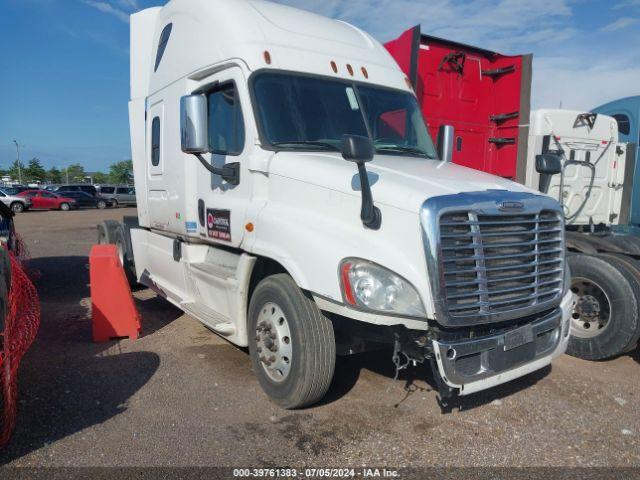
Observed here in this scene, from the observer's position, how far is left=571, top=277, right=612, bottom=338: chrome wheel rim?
5262mm

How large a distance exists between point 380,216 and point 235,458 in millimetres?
1831

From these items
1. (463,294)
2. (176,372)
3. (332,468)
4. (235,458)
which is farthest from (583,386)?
(176,372)

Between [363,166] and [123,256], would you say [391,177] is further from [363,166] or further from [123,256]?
[123,256]

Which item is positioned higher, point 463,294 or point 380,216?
point 380,216

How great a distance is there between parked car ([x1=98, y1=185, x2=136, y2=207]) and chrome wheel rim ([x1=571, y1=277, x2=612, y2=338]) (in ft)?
131

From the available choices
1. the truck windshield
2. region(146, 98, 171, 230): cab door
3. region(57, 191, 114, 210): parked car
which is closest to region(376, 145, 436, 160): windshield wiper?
the truck windshield

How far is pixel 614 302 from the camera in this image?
16.7ft

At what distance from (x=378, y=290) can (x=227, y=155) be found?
210 cm

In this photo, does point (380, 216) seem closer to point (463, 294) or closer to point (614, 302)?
point (463, 294)

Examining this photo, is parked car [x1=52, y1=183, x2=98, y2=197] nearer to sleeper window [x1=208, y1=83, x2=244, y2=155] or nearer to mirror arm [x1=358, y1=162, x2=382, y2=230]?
sleeper window [x1=208, y1=83, x2=244, y2=155]

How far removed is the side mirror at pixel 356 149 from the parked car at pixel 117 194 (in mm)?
40691

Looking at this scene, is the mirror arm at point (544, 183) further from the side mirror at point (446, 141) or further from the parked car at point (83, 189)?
the parked car at point (83, 189)

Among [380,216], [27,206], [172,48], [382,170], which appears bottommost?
[27,206]

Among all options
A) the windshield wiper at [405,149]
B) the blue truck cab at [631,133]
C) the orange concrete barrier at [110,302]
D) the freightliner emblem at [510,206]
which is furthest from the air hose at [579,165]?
the orange concrete barrier at [110,302]
